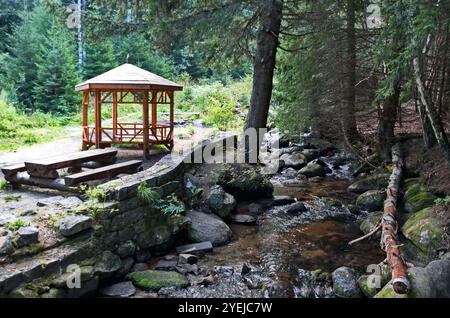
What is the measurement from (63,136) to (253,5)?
8.42m

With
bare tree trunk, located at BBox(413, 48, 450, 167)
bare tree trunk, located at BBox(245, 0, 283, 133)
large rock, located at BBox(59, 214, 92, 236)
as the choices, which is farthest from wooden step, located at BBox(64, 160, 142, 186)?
bare tree trunk, located at BBox(413, 48, 450, 167)

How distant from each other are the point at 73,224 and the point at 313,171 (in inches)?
343

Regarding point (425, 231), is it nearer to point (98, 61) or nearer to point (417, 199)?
point (417, 199)

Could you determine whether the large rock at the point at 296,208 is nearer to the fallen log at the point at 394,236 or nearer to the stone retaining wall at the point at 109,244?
the fallen log at the point at 394,236

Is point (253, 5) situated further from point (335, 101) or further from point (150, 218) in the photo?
point (150, 218)

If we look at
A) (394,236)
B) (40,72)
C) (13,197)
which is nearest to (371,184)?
(394,236)

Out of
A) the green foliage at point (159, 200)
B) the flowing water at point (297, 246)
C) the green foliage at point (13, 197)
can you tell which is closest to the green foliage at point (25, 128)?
the green foliage at point (13, 197)

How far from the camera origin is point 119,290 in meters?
5.60

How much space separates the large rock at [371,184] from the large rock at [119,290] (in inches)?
286

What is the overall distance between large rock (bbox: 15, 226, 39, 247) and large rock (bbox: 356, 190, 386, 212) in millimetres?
7139

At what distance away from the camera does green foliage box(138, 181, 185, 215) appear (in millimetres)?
6871

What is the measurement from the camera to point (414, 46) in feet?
19.2
